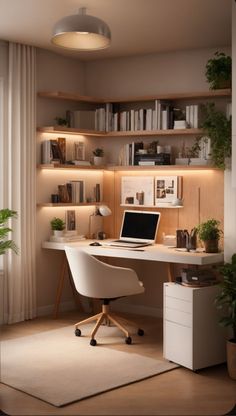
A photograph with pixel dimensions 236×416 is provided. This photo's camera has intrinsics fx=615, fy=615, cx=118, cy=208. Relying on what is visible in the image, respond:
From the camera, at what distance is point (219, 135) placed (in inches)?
206

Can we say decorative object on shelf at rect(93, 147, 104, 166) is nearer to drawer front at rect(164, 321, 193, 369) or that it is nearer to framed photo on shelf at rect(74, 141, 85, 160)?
framed photo on shelf at rect(74, 141, 85, 160)

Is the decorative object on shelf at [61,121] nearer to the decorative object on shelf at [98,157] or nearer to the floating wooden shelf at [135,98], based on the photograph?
the floating wooden shelf at [135,98]

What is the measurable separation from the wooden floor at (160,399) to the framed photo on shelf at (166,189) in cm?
191

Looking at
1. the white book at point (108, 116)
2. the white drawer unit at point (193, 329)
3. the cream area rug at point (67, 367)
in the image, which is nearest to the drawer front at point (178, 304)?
the white drawer unit at point (193, 329)

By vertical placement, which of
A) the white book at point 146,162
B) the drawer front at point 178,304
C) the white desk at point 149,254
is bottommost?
the drawer front at point 178,304

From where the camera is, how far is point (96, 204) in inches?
256

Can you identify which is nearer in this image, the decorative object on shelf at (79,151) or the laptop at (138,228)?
the laptop at (138,228)

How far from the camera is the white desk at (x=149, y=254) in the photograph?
504 centimetres

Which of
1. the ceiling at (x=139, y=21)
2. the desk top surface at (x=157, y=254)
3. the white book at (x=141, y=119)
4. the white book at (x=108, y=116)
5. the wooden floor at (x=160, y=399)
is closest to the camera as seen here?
the wooden floor at (x=160, y=399)

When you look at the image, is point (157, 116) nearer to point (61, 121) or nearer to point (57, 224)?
point (61, 121)

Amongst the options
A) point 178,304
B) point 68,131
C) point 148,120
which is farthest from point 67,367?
point 148,120

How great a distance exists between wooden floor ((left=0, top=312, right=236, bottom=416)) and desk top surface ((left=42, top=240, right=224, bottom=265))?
34.3 inches

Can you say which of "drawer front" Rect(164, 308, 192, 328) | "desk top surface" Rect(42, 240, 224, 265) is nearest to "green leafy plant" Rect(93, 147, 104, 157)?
"desk top surface" Rect(42, 240, 224, 265)

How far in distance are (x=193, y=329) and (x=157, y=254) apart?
3.11ft
